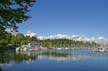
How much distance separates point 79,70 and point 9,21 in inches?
1508

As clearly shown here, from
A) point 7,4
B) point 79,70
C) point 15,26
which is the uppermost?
point 7,4

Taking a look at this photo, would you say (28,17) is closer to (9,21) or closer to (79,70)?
(9,21)

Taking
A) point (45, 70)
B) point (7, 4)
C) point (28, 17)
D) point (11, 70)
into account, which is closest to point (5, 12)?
point (7, 4)

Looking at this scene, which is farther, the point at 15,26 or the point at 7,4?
the point at 15,26

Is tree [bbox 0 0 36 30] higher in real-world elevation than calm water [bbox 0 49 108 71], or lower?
higher

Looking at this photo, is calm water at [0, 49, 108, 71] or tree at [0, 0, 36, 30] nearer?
tree at [0, 0, 36, 30]

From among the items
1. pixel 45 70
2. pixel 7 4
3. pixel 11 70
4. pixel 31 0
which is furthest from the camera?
pixel 45 70

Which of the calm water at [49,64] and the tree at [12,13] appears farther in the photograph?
the calm water at [49,64]

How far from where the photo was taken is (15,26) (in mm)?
22453

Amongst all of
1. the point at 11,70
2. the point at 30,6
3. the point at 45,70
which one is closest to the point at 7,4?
the point at 30,6

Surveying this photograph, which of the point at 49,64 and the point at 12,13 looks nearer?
the point at 12,13

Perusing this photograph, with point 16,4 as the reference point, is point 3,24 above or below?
below

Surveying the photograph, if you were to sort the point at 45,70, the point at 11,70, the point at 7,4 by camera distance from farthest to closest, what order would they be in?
the point at 45,70 < the point at 11,70 < the point at 7,4

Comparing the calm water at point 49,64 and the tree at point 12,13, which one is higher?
the tree at point 12,13
